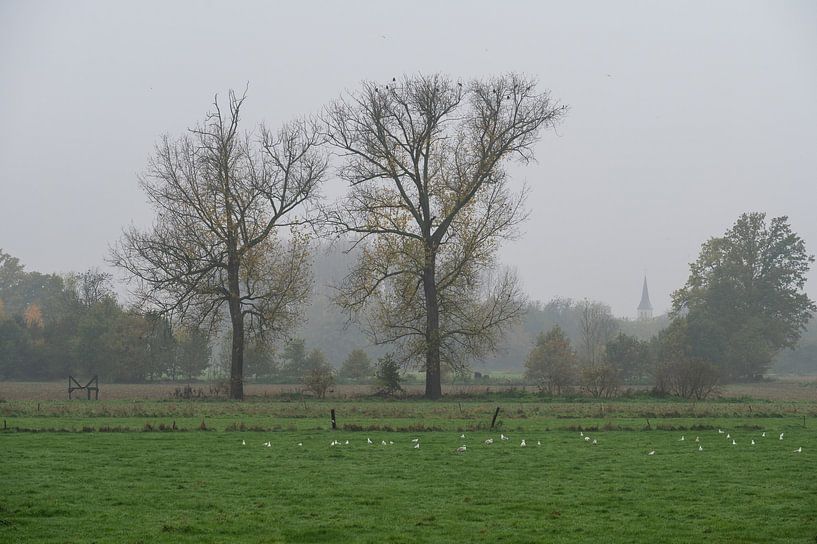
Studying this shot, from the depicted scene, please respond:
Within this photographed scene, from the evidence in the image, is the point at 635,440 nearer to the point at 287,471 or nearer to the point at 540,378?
the point at 287,471

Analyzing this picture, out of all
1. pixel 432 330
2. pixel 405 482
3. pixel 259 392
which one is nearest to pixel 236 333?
pixel 259 392

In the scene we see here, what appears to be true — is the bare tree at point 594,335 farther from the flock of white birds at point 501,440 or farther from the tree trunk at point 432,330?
the flock of white birds at point 501,440

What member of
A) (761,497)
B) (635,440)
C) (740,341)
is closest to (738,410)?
(635,440)

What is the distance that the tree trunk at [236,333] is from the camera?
46.7m

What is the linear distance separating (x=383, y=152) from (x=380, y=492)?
1265 inches

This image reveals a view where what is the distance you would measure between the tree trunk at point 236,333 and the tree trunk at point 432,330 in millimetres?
10669

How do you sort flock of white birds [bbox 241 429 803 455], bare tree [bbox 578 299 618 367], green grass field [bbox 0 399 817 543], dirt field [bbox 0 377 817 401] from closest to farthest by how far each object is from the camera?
green grass field [bbox 0 399 817 543]
flock of white birds [bbox 241 429 803 455]
dirt field [bbox 0 377 817 401]
bare tree [bbox 578 299 618 367]

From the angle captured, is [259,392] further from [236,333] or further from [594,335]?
[594,335]

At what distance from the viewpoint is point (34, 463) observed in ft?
63.0

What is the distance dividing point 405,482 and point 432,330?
95.1ft

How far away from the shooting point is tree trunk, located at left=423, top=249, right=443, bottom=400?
46438 mm

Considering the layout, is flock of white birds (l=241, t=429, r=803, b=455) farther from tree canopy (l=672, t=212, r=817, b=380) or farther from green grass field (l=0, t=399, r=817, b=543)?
tree canopy (l=672, t=212, r=817, b=380)

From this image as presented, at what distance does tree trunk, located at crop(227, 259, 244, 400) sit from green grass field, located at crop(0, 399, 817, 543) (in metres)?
16.9

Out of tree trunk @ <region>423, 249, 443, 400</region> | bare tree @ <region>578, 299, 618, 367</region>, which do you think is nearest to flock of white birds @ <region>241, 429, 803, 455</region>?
tree trunk @ <region>423, 249, 443, 400</region>
